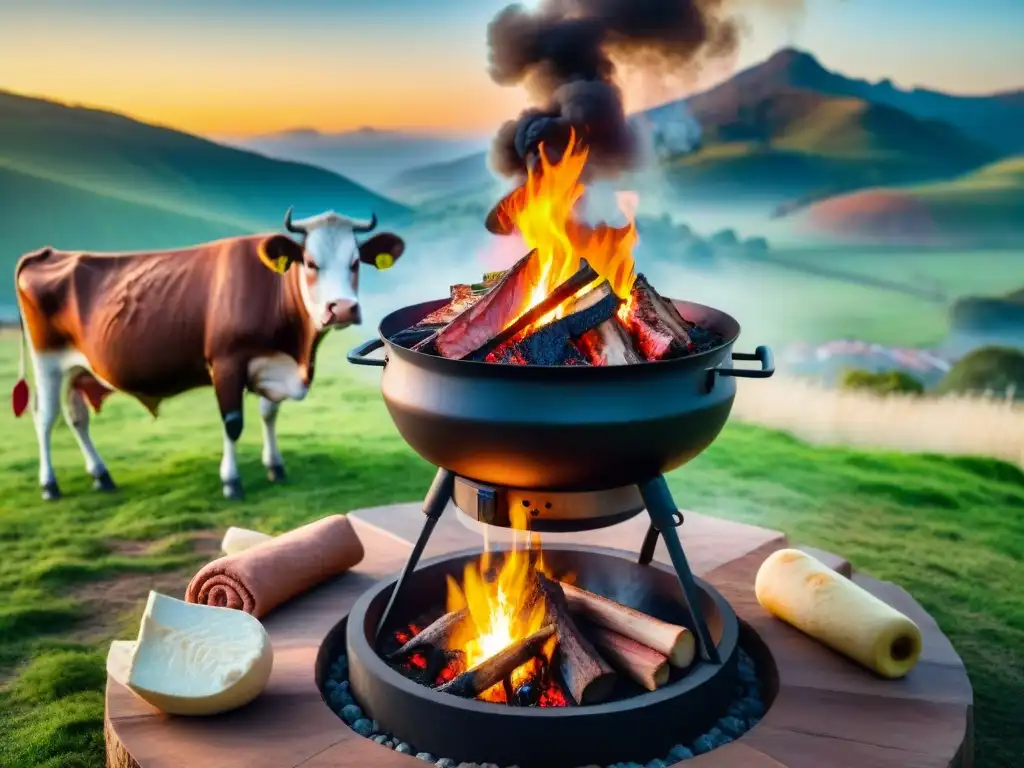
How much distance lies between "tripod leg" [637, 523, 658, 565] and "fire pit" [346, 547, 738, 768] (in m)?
0.24

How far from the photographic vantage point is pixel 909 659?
257 cm

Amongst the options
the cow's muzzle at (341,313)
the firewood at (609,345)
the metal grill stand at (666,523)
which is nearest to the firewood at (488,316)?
the firewood at (609,345)

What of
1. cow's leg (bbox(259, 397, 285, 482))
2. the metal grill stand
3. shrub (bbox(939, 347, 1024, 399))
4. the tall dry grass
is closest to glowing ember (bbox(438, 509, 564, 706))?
the metal grill stand

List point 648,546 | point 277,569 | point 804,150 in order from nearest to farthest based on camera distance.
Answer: point 648,546
point 277,569
point 804,150

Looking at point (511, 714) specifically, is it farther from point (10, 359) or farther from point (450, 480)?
point (10, 359)

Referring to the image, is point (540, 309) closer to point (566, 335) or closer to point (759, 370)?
point (566, 335)

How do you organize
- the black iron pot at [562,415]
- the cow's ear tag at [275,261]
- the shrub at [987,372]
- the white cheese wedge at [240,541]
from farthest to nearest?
the shrub at [987,372] < the cow's ear tag at [275,261] < the white cheese wedge at [240,541] < the black iron pot at [562,415]

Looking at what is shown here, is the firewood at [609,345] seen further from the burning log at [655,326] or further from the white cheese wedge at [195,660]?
the white cheese wedge at [195,660]

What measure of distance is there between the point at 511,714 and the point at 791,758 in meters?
0.72

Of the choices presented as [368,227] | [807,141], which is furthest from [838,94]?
[368,227]

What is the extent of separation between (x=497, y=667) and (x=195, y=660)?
2.70 feet

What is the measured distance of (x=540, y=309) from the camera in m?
2.38

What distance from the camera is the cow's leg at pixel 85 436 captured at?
18.2 feet

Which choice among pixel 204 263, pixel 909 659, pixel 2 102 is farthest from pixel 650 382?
pixel 2 102
